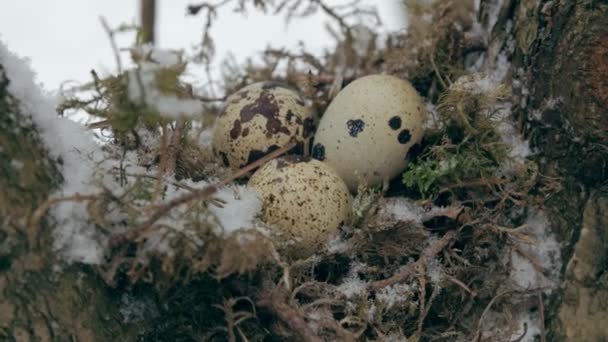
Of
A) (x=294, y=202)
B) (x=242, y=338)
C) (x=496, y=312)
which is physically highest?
(x=294, y=202)

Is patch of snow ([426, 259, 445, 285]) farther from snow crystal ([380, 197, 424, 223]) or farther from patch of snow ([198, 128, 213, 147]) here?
patch of snow ([198, 128, 213, 147])

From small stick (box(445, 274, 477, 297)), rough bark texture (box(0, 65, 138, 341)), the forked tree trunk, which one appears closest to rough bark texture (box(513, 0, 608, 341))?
the forked tree trunk

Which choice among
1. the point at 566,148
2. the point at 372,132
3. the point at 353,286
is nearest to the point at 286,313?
the point at 353,286

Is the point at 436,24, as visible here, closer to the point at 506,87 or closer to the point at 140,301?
the point at 506,87

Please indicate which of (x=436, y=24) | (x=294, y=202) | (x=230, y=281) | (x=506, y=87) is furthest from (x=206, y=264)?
(x=436, y=24)

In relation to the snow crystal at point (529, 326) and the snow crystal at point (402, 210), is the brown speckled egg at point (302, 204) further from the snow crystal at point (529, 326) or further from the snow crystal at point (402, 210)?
the snow crystal at point (529, 326)

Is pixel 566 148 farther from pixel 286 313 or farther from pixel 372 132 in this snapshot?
pixel 286 313

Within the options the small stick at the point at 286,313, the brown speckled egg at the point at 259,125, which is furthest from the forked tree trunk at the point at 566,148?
the brown speckled egg at the point at 259,125
